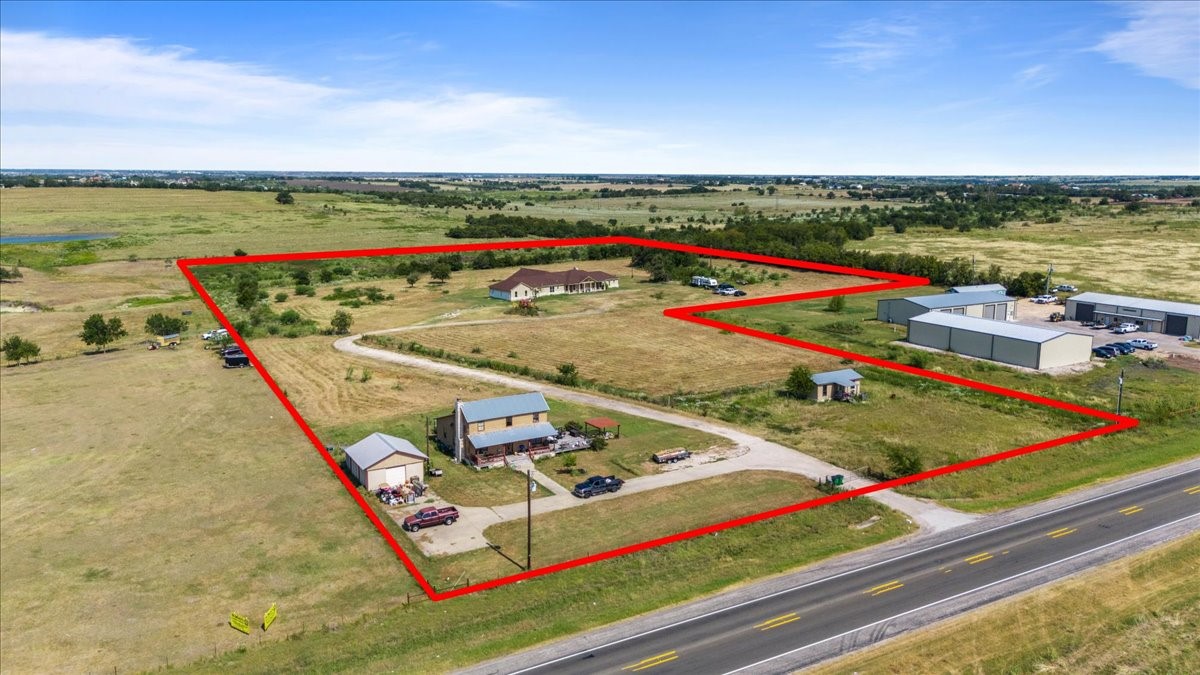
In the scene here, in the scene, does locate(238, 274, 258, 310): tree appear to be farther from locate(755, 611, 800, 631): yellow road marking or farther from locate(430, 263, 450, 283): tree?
locate(755, 611, 800, 631): yellow road marking

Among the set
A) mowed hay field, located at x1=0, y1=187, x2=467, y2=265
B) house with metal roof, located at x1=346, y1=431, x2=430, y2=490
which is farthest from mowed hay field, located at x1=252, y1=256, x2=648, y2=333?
house with metal roof, located at x1=346, y1=431, x2=430, y2=490

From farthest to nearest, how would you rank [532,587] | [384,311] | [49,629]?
1. [384,311]
2. [532,587]
3. [49,629]

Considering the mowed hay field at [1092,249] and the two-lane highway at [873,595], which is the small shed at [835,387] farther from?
the mowed hay field at [1092,249]

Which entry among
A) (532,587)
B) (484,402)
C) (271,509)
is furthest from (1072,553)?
(271,509)

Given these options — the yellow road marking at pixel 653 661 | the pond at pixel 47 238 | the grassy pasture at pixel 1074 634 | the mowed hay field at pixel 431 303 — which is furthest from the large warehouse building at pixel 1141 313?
the pond at pixel 47 238

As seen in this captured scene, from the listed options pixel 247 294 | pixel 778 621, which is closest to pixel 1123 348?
pixel 778 621

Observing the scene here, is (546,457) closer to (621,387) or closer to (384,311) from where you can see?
(621,387)
